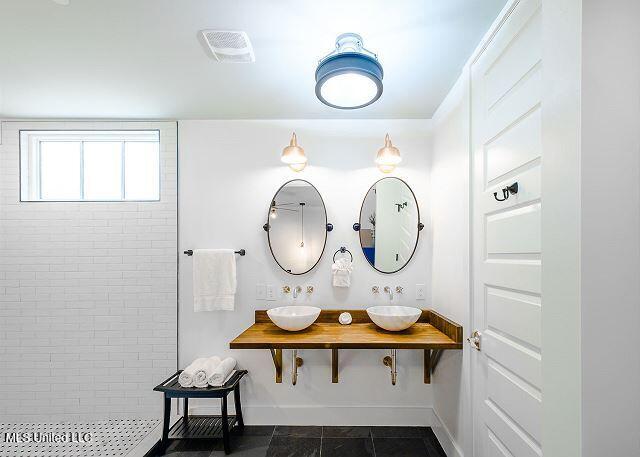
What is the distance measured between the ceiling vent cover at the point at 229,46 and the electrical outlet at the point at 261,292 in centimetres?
157

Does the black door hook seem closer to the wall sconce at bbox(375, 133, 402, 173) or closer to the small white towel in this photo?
the wall sconce at bbox(375, 133, 402, 173)

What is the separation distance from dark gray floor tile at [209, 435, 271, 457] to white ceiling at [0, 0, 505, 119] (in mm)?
2390

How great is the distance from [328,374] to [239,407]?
700 mm

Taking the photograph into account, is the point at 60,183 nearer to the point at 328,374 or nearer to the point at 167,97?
the point at 167,97

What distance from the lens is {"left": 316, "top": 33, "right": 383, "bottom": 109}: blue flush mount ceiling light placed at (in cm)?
138

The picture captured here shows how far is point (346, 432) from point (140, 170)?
262 cm

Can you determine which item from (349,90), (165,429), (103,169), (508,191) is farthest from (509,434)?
(103,169)

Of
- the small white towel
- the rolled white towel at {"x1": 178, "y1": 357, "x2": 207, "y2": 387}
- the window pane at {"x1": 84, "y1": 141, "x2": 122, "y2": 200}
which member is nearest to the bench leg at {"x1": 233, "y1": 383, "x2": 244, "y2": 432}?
the rolled white towel at {"x1": 178, "y1": 357, "x2": 207, "y2": 387}

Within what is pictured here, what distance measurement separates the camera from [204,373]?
7.23ft

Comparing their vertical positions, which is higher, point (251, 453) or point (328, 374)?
point (328, 374)

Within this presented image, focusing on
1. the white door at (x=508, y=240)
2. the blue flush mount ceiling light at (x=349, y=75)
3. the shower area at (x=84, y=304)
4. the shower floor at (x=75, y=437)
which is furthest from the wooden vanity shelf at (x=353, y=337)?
the blue flush mount ceiling light at (x=349, y=75)

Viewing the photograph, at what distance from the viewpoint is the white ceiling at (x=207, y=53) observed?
139 centimetres

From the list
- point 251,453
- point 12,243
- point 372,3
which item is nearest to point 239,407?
point 251,453

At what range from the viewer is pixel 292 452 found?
2.16 m
